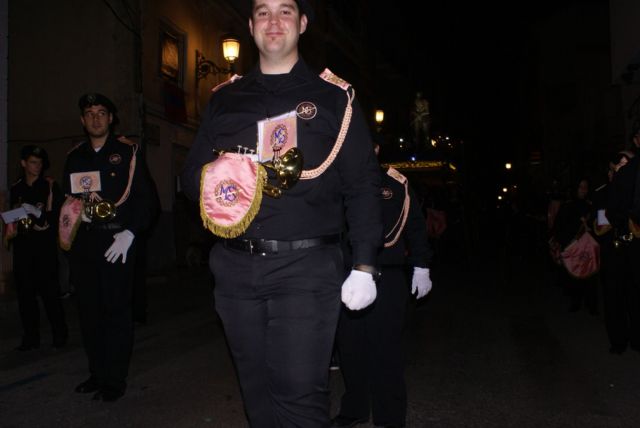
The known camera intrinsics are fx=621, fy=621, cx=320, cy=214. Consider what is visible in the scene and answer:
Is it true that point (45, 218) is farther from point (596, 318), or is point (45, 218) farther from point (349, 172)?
point (596, 318)

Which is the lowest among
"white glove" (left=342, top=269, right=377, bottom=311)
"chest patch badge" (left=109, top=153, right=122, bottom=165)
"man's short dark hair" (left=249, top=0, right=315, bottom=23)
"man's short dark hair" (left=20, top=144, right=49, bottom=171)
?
"white glove" (left=342, top=269, right=377, bottom=311)

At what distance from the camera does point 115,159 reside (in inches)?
182

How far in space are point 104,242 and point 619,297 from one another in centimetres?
478

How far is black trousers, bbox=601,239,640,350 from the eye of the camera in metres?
5.95

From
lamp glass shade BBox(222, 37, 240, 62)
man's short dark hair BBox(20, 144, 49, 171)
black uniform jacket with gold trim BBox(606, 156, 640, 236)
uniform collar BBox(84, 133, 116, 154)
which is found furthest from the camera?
lamp glass shade BBox(222, 37, 240, 62)

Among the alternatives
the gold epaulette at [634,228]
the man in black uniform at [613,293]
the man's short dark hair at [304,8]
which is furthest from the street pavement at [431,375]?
the man's short dark hair at [304,8]

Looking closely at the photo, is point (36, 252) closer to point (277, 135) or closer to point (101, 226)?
point (101, 226)

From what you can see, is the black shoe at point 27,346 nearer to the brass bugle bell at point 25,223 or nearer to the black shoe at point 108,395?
the brass bugle bell at point 25,223

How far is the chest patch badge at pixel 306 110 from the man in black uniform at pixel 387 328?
1.55m

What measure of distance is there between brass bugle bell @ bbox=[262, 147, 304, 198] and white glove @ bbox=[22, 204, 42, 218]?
4742 mm

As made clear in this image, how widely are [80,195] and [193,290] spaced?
701 cm

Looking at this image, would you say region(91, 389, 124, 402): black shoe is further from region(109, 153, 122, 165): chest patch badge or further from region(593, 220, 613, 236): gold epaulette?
region(593, 220, 613, 236): gold epaulette

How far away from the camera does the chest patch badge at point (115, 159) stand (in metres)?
4.62

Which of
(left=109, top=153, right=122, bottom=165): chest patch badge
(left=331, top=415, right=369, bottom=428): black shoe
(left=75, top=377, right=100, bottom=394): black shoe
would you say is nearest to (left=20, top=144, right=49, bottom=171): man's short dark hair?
(left=109, top=153, right=122, bottom=165): chest patch badge
